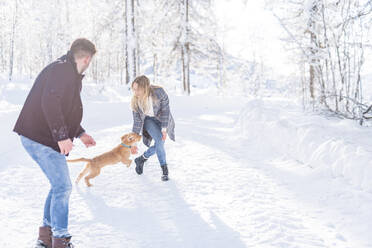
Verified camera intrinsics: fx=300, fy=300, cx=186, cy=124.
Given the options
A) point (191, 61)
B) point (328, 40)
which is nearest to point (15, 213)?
point (328, 40)

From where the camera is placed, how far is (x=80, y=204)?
4195mm

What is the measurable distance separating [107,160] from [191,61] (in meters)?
22.0

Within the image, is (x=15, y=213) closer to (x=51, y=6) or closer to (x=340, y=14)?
(x=340, y=14)

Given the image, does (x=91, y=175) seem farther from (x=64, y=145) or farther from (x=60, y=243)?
(x=64, y=145)

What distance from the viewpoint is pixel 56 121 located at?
8.41ft

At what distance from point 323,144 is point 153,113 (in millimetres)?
2969

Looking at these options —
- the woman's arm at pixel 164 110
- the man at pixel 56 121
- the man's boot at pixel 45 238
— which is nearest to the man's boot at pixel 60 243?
the man at pixel 56 121

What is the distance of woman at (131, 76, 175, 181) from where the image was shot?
5.01m

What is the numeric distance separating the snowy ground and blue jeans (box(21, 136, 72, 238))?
0.47m

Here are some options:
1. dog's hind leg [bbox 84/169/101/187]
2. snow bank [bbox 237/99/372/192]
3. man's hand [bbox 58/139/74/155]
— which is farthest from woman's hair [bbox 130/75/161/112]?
snow bank [bbox 237/99/372/192]

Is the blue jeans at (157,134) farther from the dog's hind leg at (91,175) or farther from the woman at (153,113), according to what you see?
the dog's hind leg at (91,175)

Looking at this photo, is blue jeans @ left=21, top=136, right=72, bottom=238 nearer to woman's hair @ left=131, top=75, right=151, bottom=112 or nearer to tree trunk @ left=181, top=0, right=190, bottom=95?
woman's hair @ left=131, top=75, right=151, bottom=112

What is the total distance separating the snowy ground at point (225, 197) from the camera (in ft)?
10.6

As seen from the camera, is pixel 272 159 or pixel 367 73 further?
pixel 272 159
